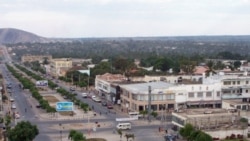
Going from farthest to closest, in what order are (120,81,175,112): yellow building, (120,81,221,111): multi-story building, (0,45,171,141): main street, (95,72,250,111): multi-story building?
(95,72,250,111): multi-story building
(120,81,221,111): multi-story building
(120,81,175,112): yellow building
(0,45,171,141): main street

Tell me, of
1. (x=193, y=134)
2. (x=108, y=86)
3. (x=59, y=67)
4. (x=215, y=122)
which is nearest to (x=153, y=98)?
(x=108, y=86)

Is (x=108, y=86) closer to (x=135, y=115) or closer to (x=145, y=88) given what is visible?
(x=145, y=88)

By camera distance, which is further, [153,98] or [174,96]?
[174,96]

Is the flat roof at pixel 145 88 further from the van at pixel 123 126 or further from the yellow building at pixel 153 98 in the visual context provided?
the van at pixel 123 126

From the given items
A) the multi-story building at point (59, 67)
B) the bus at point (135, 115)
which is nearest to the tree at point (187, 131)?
the bus at point (135, 115)

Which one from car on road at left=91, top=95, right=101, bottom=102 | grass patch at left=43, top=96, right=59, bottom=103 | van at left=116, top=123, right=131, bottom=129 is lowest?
grass patch at left=43, top=96, right=59, bottom=103

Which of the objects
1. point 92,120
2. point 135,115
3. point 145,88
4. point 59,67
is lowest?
point 59,67

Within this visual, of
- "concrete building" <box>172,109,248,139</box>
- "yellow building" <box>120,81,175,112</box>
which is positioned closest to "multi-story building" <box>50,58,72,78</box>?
"yellow building" <box>120,81,175,112</box>

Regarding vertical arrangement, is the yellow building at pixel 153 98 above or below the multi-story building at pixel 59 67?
above

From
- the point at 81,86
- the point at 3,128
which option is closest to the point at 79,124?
the point at 3,128

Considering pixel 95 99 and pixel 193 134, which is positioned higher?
pixel 193 134

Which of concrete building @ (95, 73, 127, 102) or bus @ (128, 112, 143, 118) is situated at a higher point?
concrete building @ (95, 73, 127, 102)

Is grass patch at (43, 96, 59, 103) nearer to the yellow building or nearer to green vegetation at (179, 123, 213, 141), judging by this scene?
the yellow building
